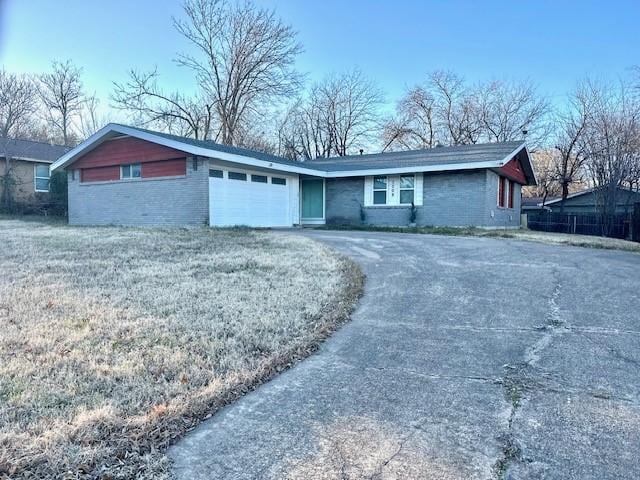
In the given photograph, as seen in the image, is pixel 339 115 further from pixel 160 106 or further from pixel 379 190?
pixel 379 190

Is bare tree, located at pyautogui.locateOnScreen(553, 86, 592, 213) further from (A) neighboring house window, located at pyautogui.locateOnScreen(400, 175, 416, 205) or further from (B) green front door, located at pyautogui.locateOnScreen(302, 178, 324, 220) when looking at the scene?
(B) green front door, located at pyautogui.locateOnScreen(302, 178, 324, 220)

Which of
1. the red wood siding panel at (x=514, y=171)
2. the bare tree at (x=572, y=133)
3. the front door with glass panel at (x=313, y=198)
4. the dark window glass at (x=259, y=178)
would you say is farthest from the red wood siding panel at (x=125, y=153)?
the bare tree at (x=572, y=133)

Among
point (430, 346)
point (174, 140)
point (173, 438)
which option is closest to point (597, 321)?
point (430, 346)

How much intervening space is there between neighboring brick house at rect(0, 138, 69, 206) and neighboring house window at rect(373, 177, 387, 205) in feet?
56.1

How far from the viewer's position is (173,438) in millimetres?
2324

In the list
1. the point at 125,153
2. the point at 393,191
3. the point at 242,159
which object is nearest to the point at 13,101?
the point at 125,153

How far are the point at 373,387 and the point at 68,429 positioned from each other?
1.79m

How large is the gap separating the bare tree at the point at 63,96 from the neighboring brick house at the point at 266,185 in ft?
56.1

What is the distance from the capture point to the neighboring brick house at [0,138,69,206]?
22.3 m

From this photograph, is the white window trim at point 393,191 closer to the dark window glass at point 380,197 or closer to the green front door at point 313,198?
the dark window glass at point 380,197

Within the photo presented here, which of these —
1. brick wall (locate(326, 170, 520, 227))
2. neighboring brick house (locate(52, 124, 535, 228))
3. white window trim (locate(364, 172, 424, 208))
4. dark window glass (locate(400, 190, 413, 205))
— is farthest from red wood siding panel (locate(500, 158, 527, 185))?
dark window glass (locate(400, 190, 413, 205))

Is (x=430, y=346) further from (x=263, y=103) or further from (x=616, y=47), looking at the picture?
(x=263, y=103)

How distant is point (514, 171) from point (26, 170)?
23.9 m

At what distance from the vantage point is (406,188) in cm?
1748
